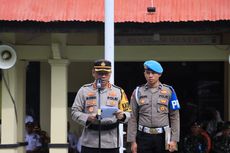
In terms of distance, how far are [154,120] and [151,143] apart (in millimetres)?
256

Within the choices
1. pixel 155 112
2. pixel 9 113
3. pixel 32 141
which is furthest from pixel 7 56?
pixel 155 112

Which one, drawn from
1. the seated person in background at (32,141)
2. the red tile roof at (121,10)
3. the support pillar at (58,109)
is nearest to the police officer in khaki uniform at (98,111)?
the red tile roof at (121,10)

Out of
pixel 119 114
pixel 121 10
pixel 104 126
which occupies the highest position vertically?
pixel 121 10

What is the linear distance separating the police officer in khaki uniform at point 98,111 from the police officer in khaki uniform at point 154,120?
0.54 meters

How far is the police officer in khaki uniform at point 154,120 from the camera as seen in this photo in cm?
592

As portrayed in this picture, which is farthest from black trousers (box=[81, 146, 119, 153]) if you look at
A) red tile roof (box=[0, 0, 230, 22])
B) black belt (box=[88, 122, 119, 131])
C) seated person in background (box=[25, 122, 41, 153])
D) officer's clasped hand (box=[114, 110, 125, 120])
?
seated person in background (box=[25, 122, 41, 153])

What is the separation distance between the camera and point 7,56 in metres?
9.25

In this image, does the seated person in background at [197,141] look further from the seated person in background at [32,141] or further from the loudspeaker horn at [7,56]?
the loudspeaker horn at [7,56]

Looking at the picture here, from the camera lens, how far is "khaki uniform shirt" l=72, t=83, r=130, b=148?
17.6ft

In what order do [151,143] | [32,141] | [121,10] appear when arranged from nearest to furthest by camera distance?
[151,143] → [121,10] → [32,141]

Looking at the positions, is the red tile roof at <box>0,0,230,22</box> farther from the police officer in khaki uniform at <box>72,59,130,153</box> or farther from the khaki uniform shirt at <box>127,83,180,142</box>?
the police officer in khaki uniform at <box>72,59,130,153</box>

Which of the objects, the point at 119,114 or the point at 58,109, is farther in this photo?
the point at 58,109

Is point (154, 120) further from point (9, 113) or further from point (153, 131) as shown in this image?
point (9, 113)

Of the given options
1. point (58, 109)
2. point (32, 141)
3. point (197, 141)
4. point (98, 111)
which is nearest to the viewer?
point (98, 111)
